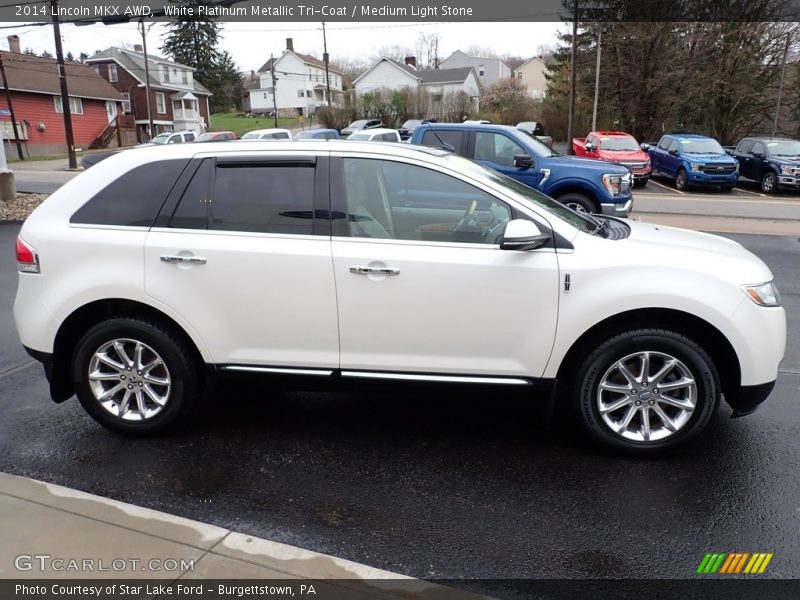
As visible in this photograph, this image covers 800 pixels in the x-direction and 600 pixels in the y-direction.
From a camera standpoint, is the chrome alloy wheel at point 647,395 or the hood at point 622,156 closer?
the chrome alloy wheel at point 647,395

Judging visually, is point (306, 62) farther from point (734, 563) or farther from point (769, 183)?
point (734, 563)

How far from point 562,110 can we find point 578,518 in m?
45.5

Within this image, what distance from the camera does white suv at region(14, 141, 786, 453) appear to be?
3553mm

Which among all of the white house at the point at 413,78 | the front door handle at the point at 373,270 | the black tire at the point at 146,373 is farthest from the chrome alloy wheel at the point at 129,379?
the white house at the point at 413,78

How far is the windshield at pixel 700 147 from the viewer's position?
70.2ft

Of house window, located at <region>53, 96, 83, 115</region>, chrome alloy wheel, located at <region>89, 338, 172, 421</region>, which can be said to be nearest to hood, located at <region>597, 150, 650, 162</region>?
chrome alloy wheel, located at <region>89, 338, 172, 421</region>

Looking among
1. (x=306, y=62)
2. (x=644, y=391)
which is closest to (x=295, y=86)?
(x=306, y=62)

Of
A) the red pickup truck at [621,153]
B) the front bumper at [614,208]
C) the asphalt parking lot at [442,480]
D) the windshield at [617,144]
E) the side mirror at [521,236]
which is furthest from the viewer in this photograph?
the windshield at [617,144]

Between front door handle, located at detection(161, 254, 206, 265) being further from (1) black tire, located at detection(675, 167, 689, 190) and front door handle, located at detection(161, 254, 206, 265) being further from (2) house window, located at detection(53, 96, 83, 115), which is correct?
(2) house window, located at detection(53, 96, 83, 115)

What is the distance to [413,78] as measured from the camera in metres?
69.9

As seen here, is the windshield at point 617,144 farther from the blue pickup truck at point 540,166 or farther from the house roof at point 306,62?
the house roof at point 306,62

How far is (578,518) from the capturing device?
10.5ft

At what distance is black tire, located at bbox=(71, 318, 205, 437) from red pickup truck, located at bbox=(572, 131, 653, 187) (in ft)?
64.7

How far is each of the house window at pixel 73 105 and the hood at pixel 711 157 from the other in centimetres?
4483
